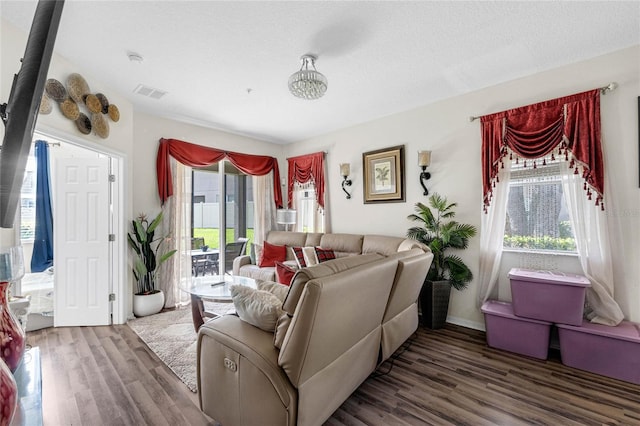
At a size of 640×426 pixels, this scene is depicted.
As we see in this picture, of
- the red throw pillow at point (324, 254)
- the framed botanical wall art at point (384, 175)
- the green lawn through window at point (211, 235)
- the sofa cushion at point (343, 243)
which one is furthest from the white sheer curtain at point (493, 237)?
the green lawn through window at point (211, 235)

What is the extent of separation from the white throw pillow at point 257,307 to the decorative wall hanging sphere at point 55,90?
2.57 m

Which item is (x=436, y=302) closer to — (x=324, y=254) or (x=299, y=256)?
(x=324, y=254)

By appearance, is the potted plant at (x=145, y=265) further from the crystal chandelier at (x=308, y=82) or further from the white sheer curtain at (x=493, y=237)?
the white sheer curtain at (x=493, y=237)

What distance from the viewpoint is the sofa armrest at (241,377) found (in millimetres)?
1435

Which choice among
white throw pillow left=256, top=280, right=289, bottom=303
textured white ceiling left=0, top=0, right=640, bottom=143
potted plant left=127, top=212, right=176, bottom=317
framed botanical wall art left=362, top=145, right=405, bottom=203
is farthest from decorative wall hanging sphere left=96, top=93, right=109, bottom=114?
framed botanical wall art left=362, top=145, right=405, bottom=203

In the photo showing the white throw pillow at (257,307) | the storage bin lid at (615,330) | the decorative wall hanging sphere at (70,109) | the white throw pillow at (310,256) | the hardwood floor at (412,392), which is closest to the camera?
the white throw pillow at (257,307)

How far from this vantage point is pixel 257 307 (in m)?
1.67

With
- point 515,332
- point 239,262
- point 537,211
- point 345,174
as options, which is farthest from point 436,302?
point 239,262

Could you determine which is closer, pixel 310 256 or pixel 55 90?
pixel 55 90

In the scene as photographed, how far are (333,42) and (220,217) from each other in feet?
11.3

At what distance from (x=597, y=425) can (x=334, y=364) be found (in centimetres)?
176

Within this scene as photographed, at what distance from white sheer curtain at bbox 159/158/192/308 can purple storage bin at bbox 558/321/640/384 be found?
449 centimetres

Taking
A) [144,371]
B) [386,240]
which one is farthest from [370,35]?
[144,371]

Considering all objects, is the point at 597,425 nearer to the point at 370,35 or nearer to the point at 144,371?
the point at 370,35
